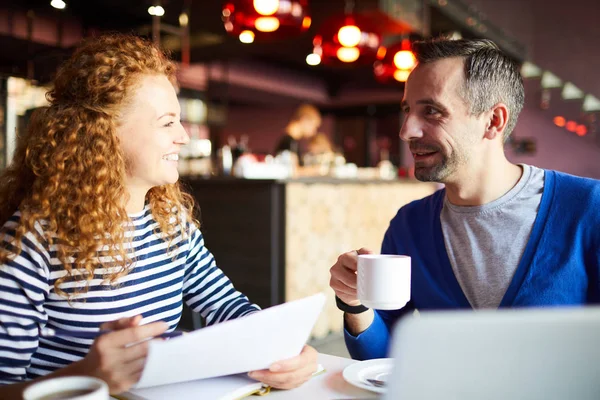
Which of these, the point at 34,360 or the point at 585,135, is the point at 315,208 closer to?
the point at 34,360

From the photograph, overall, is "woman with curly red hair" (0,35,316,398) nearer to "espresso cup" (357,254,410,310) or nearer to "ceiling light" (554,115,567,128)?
"espresso cup" (357,254,410,310)

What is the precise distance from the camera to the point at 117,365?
0.85m

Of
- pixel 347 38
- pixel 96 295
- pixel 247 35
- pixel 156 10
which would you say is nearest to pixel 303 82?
pixel 156 10

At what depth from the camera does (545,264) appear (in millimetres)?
1314

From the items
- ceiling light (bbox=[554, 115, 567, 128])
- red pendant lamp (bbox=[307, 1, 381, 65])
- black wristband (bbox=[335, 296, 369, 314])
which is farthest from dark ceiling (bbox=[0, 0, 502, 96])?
ceiling light (bbox=[554, 115, 567, 128])

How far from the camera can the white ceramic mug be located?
69 centimetres

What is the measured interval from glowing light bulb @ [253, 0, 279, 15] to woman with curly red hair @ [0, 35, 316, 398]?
1.89m

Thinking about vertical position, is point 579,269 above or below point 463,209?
below

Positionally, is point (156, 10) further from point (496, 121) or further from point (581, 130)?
point (581, 130)

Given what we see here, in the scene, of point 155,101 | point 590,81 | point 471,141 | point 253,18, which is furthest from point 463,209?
point 590,81

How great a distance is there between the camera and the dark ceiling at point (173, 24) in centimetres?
548

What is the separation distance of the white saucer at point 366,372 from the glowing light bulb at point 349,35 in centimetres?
329

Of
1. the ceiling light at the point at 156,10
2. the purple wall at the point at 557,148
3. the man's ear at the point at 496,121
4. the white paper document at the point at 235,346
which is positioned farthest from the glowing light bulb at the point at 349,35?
the purple wall at the point at 557,148

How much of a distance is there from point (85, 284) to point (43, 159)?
314mm
